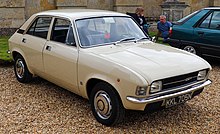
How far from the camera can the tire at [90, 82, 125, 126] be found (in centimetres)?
410

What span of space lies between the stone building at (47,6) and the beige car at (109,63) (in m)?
7.45

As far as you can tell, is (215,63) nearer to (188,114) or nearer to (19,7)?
(188,114)

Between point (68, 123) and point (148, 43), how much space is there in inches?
75.4

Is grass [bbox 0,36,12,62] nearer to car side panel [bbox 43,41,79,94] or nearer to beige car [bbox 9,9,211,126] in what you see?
beige car [bbox 9,9,211,126]

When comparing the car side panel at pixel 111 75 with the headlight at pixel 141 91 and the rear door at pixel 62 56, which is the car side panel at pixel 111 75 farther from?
the rear door at pixel 62 56

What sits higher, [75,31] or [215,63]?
[75,31]

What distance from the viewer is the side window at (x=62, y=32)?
194 inches

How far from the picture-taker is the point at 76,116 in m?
4.72

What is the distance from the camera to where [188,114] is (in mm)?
4832

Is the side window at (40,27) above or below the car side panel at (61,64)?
above

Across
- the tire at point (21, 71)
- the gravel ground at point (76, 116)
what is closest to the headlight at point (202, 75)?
the gravel ground at point (76, 116)

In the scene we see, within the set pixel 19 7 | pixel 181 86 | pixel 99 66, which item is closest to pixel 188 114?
pixel 181 86

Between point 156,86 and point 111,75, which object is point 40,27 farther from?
point 156,86

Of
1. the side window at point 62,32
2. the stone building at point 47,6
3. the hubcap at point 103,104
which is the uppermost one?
the stone building at point 47,6
